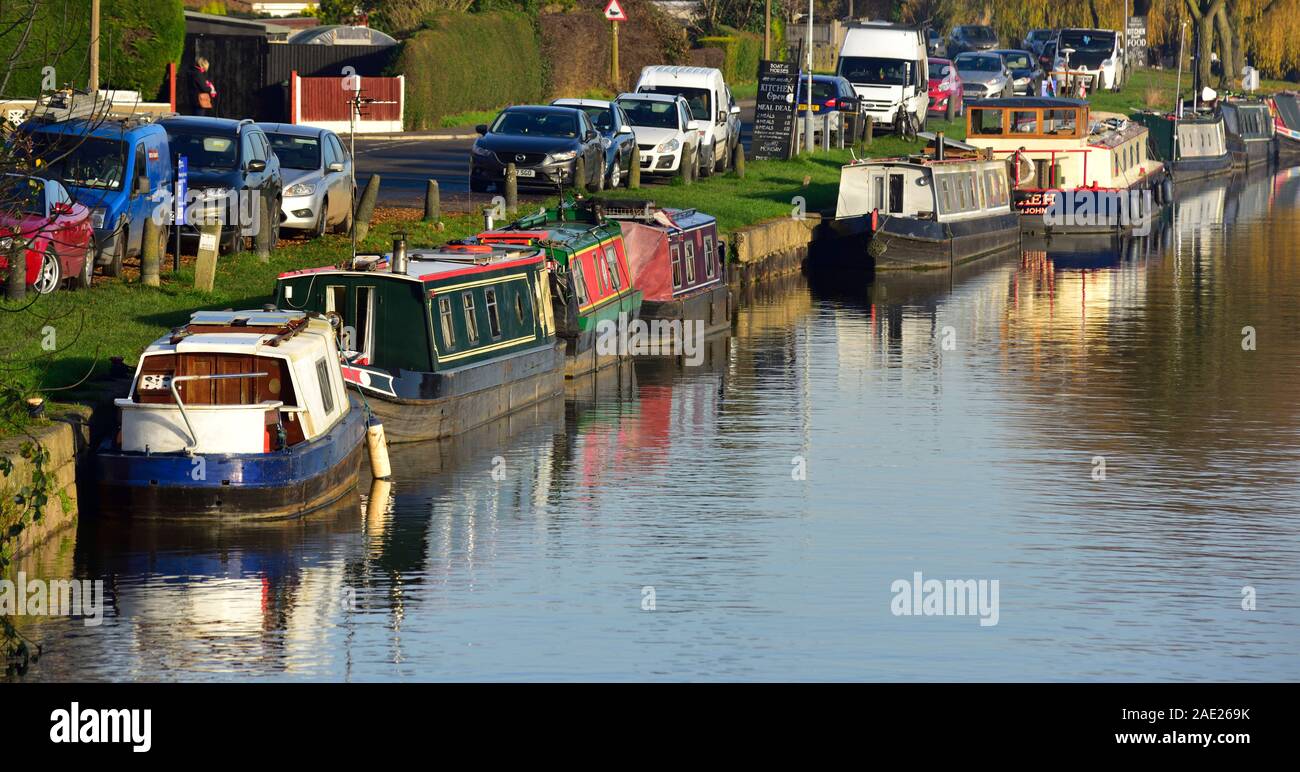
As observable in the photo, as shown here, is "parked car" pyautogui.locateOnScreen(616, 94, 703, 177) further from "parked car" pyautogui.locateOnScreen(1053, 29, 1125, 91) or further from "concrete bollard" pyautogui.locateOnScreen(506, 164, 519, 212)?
"parked car" pyautogui.locateOnScreen(1053, 29, 1125, 91)

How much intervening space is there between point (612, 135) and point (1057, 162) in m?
15.2

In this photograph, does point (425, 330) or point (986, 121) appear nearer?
point (425, 330)

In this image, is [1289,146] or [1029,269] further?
[1289,146]

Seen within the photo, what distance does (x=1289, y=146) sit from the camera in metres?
88.9

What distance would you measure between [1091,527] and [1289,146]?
69.3 metres

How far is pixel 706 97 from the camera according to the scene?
52.2m

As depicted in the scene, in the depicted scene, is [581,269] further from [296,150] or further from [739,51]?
[739,51]

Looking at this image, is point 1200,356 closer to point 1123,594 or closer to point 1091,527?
point 1091,527

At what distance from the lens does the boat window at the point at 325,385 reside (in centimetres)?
2266

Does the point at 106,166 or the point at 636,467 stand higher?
the point at 106,166

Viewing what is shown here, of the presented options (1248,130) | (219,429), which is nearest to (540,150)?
(219,429)

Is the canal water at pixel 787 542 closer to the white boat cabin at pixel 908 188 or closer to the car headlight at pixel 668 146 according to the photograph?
the white boat cabin at pixel 908 188

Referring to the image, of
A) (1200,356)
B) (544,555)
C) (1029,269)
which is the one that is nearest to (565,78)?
(1029,269)

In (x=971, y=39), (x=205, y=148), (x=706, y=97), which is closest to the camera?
(x=205, y=148)
